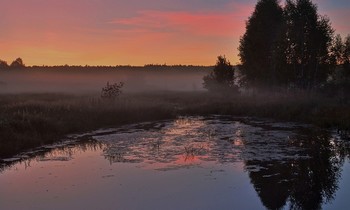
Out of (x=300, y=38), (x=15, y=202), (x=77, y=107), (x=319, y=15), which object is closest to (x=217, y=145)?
(x=15, y=202)

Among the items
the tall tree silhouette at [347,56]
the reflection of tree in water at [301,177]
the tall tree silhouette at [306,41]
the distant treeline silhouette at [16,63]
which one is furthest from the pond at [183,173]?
the distant treeline silhouette at [16,63]

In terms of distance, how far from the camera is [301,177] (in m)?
13.7

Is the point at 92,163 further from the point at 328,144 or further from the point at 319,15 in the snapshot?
the point at 319,15

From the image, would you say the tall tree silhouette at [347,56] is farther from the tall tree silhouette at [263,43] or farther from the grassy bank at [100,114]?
the grassy bank at [100,114]

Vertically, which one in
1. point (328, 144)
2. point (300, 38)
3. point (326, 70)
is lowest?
point (328, 144)

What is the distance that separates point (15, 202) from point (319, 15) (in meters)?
39.9

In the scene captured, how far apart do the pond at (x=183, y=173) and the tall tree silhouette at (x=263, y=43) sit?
23541 mm

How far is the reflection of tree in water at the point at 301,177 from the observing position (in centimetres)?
1132

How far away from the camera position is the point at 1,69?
138m

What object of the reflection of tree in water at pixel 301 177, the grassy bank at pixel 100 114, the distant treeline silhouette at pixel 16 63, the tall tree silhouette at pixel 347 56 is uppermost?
the distant treeline silhouette at pixel 16 63

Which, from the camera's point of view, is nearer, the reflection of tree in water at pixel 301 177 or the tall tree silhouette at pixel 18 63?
the reflection of tree in water at pixel 301 177

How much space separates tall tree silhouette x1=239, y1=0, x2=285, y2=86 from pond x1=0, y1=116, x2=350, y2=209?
77.2 feet

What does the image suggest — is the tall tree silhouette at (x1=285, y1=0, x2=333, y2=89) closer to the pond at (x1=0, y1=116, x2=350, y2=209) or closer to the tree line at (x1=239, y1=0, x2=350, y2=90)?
the tree line at (x1=239, y1=0, x2=350, y2=90)

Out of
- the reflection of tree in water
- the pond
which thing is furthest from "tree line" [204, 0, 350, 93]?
the reflection of tree in water
